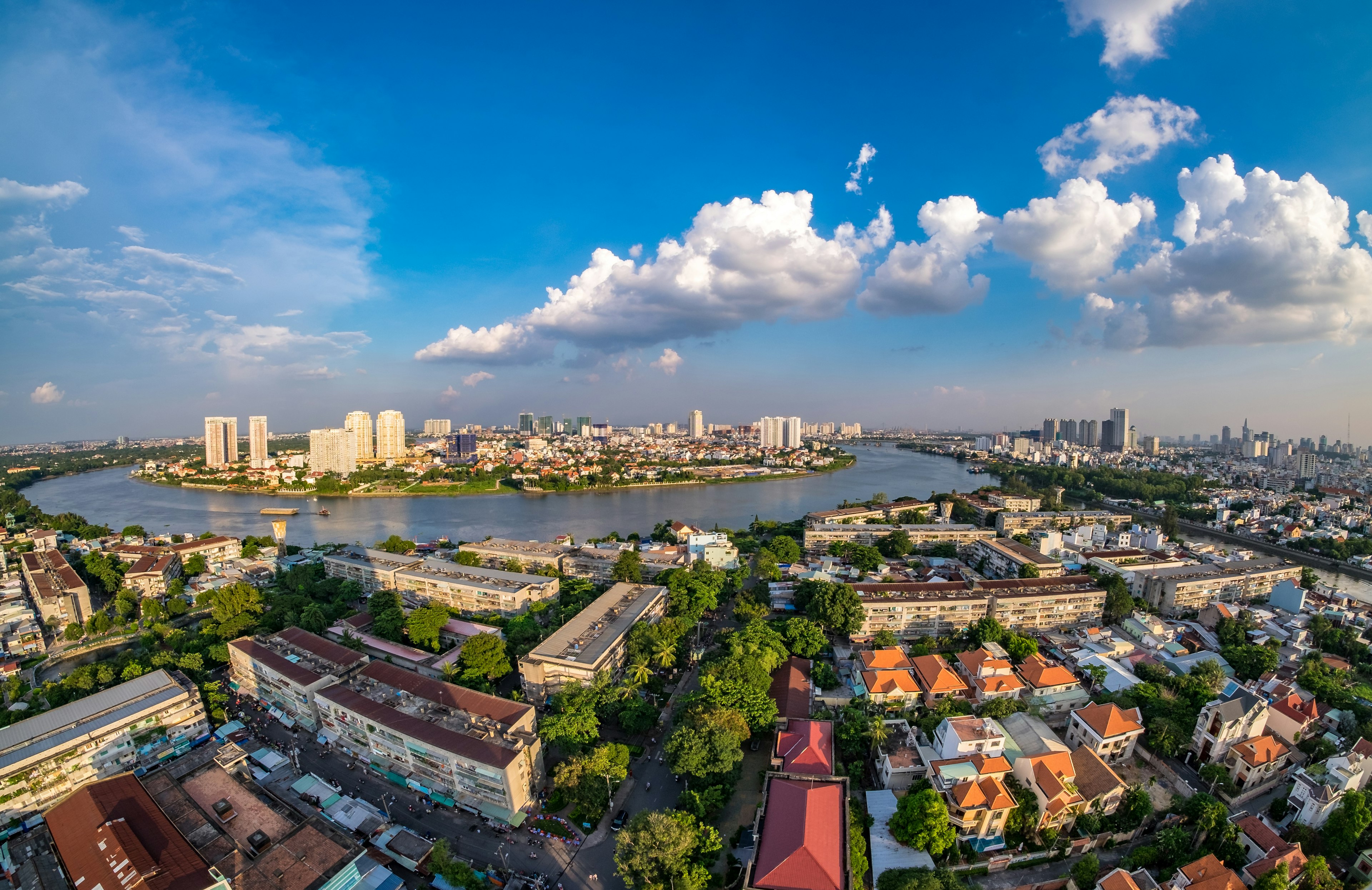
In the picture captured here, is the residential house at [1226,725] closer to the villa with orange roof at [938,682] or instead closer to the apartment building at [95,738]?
the villa with orange roof at [938,682]

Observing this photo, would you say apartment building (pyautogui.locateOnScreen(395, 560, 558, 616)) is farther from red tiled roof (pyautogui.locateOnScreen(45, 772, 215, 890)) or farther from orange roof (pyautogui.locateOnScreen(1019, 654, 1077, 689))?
orange roof (pyautogui.locateOnScreen(1019, 654, 1077, 689))

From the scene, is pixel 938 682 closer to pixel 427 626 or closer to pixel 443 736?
pixel 443 736

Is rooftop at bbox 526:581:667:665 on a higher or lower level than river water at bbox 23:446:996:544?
higher

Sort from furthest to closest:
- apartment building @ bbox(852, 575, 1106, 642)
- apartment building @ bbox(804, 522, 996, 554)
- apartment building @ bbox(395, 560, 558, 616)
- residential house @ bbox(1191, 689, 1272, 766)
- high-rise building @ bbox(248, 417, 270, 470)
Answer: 1. high-rise building @ bbox(248, 417, 270, 470)
2. apartment building @ bbox(804, 522, 996, 554)
3. apartment building @ bbox(395, 560, 558, 616)
4. apartment building @ bbox(852, 575, 1106, 642)
5. residential house @ bbox(1191, 689, 1272, 766)

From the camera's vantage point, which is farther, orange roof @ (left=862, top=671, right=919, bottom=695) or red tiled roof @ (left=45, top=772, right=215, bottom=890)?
orange roof @ (left=862, top=671, right=919, bottom=695)

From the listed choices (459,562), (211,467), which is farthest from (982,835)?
(211,467)

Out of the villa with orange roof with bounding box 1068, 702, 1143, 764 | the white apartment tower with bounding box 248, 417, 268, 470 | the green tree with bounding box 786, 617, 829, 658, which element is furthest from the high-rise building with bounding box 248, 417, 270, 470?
the villa with orange roof with bounding box 1068, 702, 1143, 764

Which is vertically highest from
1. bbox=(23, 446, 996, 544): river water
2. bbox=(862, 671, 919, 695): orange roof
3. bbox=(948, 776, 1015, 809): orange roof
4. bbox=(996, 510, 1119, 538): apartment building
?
bbox=(996, 510, 1119, 538): apartment building
